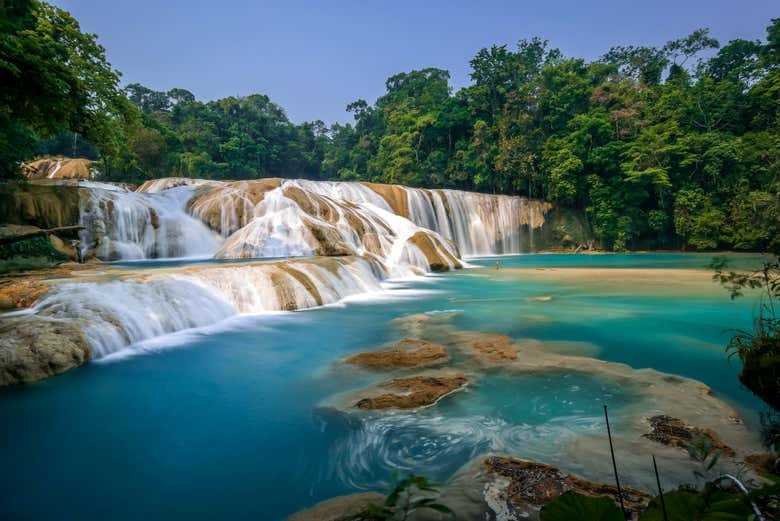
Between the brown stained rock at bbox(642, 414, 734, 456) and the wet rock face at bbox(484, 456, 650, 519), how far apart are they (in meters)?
0.94

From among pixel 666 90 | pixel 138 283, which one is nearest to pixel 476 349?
pixel 138 283

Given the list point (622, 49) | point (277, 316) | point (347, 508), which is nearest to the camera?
point (347, 508)

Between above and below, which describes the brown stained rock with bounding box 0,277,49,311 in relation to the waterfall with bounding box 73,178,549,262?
below

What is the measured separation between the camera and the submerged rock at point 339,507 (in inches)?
90.5

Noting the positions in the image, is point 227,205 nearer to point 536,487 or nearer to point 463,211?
point 463,211

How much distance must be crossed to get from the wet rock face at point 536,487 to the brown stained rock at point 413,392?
1.24 metres

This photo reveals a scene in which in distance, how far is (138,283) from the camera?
6984mm

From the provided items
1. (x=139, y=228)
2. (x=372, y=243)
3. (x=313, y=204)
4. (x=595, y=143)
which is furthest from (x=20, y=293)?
(x=595, y=143)

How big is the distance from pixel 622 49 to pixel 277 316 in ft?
145

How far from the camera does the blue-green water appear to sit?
279 cm

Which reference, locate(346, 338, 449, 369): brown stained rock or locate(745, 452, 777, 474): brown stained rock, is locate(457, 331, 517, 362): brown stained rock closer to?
locate(346, 338, 449, 369): brown stained rock

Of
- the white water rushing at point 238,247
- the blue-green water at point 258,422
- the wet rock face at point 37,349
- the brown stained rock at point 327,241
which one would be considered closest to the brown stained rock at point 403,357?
the blue-green water at point 258,422

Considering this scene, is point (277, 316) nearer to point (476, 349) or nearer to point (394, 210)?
point (476, 349)

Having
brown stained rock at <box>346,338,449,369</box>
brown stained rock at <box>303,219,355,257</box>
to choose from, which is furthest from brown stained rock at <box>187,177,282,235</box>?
brown stained rock at <box>346,338,449,369</box>
